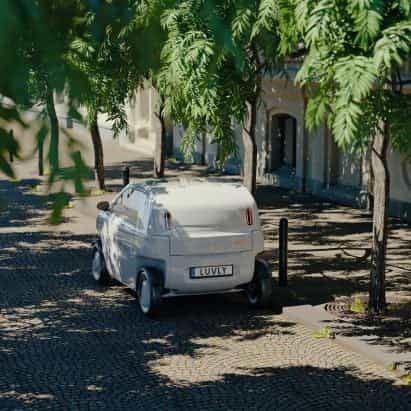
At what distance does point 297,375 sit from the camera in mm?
9578

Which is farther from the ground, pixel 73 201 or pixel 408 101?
pixel 408 101

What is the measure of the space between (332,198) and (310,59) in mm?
14264

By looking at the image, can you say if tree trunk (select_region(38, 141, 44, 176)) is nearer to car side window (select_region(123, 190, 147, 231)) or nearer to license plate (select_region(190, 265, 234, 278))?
license plate (select_region(190, 265, 234, 278))

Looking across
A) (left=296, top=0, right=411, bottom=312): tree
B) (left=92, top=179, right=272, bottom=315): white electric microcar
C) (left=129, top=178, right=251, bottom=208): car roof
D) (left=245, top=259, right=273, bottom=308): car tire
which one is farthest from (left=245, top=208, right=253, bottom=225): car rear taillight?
(left=296, top=0, right=411, bottom=312): tree

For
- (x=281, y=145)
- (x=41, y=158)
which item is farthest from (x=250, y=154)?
(x=41, y=158)

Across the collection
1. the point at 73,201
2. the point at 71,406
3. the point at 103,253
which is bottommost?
the point at 71,406

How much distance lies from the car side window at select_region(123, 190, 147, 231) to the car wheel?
116cm

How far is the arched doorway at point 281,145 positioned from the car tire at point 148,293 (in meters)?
14.0

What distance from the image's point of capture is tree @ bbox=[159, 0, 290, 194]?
2.98 m

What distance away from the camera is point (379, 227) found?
11992mm

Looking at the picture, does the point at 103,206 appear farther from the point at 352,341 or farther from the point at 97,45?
the point at 97,45

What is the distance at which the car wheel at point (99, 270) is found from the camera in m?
13.5

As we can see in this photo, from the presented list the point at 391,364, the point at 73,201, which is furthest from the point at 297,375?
the point at 73,201

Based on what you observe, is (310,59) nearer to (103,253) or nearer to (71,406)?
(71,406)
